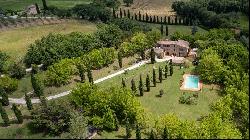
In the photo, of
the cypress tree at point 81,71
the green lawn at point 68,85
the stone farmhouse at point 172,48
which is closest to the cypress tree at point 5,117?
the green lawn at point 68,85

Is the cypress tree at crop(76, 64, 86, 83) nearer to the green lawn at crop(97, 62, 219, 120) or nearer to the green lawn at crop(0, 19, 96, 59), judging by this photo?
the green lawn at crop(97, 62, 219, 120)

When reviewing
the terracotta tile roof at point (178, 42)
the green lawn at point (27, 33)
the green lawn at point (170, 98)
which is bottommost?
the green lawn at point (170, 98)

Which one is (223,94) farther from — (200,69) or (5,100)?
(5,100)

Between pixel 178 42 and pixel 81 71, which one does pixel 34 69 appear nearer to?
pixel 81 71

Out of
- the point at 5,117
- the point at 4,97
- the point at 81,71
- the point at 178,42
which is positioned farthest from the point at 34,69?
the point at 178,42

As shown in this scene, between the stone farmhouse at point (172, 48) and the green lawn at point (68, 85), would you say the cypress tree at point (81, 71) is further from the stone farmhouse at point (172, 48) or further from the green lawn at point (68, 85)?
the stone farmhouse at point (172, 48)

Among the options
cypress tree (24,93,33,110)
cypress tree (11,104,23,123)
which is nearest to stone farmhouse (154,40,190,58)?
cypress tree (24,93,33,110)
